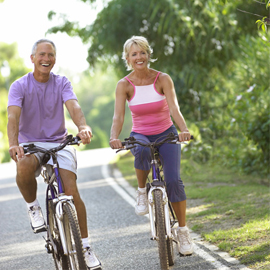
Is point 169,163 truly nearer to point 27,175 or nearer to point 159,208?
point 159,208

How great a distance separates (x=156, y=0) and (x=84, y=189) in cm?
538

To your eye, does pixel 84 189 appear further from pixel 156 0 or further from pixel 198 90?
pixel 156 0

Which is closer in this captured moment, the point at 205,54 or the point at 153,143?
the point at 153,143

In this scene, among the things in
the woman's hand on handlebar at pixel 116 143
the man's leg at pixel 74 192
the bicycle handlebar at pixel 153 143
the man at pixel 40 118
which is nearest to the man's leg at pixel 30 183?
the man at pixel 40 118

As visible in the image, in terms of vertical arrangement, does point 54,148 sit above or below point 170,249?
above

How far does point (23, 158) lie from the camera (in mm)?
4434

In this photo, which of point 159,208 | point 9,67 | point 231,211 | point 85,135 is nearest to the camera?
point 85,135

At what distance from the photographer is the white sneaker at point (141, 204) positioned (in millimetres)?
5059

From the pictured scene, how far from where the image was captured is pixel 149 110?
16.5 feet

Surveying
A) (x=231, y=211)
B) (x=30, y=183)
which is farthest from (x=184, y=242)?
(x=231, y=211)

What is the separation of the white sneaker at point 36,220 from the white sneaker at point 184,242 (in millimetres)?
1277

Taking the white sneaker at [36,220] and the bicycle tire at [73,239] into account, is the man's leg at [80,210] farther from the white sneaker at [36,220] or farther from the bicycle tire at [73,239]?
the white sneaker at [36,220]

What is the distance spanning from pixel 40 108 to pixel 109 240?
2.27 metres

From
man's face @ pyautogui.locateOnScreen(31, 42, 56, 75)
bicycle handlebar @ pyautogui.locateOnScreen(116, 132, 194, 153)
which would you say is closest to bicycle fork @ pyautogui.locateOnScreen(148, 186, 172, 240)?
bicycle handlebar @ pyautogui.locateOnScreen(116, 132, 194, 153)
